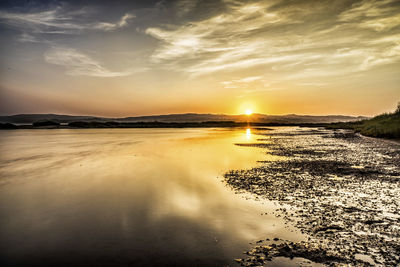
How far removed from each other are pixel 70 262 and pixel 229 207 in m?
4.50

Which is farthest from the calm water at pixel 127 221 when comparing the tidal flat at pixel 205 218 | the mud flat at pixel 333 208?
the mud flat at pixel 333 208

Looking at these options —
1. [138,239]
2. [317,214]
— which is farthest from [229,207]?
[138,239]

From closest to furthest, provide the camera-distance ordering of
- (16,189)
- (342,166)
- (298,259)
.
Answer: (298,259), (16,189), (342,166)

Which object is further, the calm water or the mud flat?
the calm water

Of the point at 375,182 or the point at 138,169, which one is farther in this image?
the point at 138,169

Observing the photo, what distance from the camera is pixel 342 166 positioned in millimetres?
13289

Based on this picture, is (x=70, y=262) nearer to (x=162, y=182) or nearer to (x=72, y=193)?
(x=72, y=193)

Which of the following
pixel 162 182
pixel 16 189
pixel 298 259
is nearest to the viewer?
pixel 298 259

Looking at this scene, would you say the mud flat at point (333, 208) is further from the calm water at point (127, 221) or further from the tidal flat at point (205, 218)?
the calm water at point (127, 221)

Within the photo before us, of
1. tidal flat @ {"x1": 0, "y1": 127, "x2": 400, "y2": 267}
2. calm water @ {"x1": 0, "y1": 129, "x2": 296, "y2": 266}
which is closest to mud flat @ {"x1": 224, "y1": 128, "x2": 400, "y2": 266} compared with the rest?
tidal flat @ {"x1": 0, "y1": 127, "x2": 400, "y2": 267}

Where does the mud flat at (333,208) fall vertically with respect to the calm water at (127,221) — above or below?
above

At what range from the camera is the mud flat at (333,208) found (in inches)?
183

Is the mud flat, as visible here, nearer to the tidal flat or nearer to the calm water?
the tidal flat

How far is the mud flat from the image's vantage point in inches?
183
